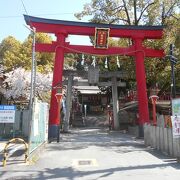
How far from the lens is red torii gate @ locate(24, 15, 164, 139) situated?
22062mm

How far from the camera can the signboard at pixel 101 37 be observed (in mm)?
22656

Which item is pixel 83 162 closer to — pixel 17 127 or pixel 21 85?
pixel 17 127

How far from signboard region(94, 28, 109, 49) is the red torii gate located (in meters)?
0.27

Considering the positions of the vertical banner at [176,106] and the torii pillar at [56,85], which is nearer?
the vertical banner at [176,106]

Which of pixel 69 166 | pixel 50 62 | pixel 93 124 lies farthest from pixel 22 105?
pixel 69 166

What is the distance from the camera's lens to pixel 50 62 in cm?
4806

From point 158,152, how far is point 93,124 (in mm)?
26670

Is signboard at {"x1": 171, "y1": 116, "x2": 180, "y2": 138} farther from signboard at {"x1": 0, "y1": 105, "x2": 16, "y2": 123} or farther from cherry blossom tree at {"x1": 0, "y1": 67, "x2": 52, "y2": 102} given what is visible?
cherry blossom tree at {"x1": 0, "y1": 67, "x2": 52, "y2": 102}

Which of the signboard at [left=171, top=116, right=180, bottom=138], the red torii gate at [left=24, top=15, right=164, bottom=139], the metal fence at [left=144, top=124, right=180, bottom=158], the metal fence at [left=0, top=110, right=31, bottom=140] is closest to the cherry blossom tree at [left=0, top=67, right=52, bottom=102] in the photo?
the metal fence at [left=0, top=110, right=31, bottom=140]

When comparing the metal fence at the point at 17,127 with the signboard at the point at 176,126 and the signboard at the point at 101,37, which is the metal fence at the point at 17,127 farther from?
the signboard at the point at 176,126

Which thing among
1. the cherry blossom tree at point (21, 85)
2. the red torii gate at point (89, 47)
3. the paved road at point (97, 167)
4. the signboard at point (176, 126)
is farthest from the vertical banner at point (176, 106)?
the cherry blossom tree at point (21, 85)

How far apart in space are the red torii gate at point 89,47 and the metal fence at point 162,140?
4977mm

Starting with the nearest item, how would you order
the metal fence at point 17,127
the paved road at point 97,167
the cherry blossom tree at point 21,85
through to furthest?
the paved road at point 97,167 < the metal fence at point 17,127 < the cherry blossom tree at point 21,85

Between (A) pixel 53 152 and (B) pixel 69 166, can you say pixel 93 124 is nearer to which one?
(A) pixel 53 152
